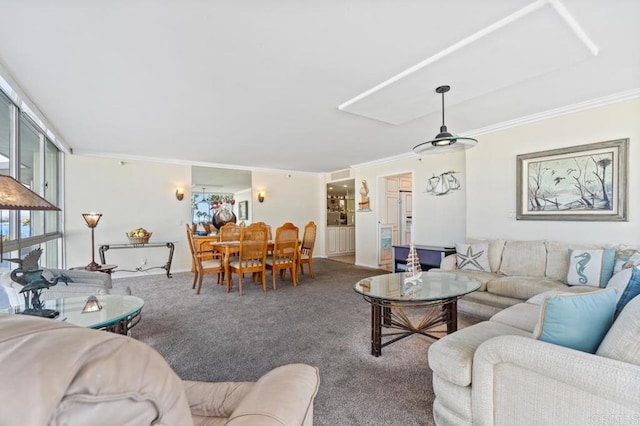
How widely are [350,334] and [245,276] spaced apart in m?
3.39

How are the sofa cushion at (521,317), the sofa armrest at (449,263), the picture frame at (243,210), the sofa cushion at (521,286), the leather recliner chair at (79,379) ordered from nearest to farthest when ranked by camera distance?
the leather recliner chair at (79,379) → the sofa cushion at (521,317) → the sofa cushion at (521,286) → the sofa armrest at (449,263) → the picture frame at (243,210)

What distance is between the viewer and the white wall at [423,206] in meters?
4.88

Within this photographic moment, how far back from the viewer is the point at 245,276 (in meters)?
5.73

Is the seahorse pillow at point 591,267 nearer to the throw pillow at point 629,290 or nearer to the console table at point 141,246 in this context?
the throw pillow at point 629,290

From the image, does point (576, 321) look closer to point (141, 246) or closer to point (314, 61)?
point (314, 61)

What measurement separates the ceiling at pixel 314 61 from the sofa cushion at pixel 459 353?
198cm

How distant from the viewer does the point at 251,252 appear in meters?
4.41

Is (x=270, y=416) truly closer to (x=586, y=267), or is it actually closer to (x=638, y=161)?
(x=586, y=267)

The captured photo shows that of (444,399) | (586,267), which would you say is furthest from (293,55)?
(586,267)

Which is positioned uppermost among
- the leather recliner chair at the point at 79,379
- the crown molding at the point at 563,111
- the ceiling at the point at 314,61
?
the ceiling at the point at 314,61

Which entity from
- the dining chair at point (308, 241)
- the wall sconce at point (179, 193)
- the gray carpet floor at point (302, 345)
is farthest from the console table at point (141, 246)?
the dining chair at point (308, 241)

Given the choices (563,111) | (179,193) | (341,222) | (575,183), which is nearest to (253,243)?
(179,193)

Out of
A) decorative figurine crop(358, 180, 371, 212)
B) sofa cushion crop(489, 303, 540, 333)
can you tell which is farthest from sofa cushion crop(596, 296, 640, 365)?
decorative figurine crop(358, 180, 371, 212)

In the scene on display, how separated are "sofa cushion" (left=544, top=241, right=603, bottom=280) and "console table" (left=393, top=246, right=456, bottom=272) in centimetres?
116
